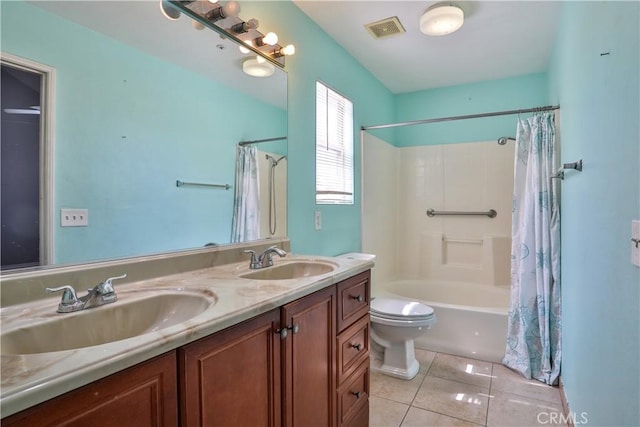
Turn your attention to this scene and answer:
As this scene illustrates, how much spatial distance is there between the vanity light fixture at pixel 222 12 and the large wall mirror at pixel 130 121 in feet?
0.26

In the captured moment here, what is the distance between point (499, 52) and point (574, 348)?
221cm

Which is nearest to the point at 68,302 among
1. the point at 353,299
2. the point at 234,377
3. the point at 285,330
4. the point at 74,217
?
the point at 74,217

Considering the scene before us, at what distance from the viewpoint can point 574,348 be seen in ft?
5.61

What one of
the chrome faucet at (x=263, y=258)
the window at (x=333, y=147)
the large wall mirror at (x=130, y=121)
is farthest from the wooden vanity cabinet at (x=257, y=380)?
the window at (x=333, y=147)

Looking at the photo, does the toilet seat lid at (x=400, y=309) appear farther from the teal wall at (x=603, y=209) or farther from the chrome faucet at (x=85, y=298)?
the chrome faucet at (x=85, y=298)

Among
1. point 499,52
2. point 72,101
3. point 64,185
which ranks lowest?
point 64,185

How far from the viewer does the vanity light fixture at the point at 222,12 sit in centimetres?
146

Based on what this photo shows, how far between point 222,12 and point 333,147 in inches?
46.1

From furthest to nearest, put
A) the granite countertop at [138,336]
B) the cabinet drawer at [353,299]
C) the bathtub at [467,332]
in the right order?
1. the bathtub at [467,332]
2. the cabinet drawer at [353,299]
3. the granite countertop at [138,336]

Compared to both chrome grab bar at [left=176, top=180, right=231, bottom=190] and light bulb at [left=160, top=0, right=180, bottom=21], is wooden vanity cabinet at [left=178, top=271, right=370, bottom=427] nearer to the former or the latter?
chrome grab bar at [left=176, top=180, right=231, bottom=190]

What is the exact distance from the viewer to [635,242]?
0.85 m

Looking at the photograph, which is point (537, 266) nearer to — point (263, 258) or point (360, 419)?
point (360, 419)

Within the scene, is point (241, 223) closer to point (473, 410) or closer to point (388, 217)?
point (473, 410)

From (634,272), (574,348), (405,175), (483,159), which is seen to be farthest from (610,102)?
(405,175)
